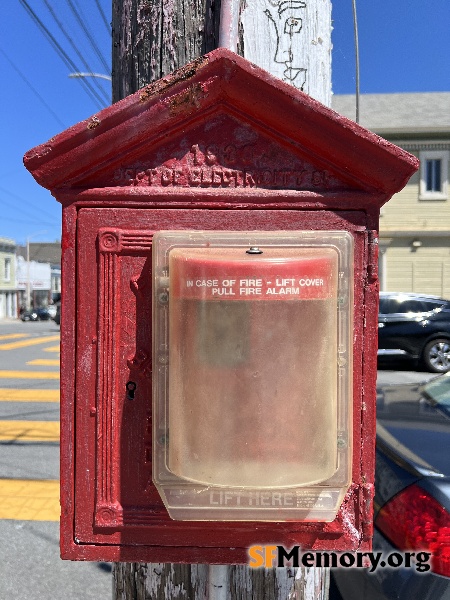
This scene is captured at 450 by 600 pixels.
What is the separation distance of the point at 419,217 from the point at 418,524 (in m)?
14.0

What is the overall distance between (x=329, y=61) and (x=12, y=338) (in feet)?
57.6

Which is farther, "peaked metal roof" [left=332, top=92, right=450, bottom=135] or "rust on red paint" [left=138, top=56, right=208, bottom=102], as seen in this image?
"peaked metal roof" [left=332, top=92, right=450, bottom=135]

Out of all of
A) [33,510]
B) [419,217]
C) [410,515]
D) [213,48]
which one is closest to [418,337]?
[419,217]

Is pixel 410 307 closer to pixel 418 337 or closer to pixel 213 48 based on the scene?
pixel 418 337

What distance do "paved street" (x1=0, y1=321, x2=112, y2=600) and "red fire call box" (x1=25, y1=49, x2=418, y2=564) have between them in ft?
7.38

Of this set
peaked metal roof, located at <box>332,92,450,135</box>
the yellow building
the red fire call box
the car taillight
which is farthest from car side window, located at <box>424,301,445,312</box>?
the red fire call box

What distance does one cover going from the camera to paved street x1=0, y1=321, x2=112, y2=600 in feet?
9.46

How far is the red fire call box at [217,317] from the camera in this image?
92cm

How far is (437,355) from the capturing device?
30.0 ft

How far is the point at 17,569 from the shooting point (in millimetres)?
3004

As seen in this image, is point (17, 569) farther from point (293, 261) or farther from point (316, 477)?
point (293, 261)

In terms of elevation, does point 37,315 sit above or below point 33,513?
below

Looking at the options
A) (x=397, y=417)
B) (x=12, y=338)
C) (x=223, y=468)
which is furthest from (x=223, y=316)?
(x=12, y=338)

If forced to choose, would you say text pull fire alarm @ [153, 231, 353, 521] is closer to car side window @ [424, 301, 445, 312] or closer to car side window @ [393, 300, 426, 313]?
car side window @ [393, 300, 426, 313]
